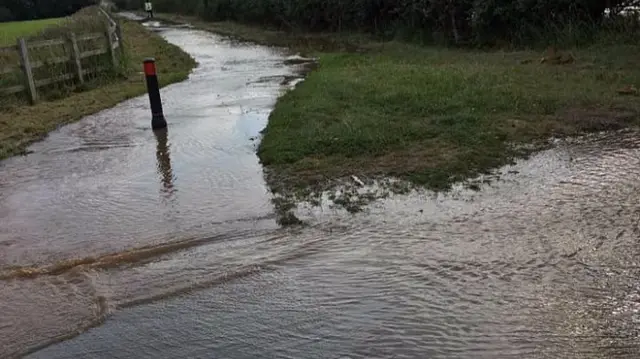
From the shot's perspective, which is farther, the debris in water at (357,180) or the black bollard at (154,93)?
the black bollard at (154,93)

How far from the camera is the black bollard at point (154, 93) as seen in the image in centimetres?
1000

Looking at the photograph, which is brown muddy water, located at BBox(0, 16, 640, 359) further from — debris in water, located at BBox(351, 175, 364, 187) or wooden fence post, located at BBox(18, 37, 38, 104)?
wooden fence post, located at BBox(18, 37, 38, 104)

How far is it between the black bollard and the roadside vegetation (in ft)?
5.89

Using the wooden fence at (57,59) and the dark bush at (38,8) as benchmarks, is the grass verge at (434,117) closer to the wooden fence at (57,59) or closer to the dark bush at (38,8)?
the wooden fence at (57,59)

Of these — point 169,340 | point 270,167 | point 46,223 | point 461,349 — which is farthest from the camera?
point 270,167

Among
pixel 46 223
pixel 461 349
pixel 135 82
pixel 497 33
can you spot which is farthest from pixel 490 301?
pixel 497 33

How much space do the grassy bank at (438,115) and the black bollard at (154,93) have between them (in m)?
1.78

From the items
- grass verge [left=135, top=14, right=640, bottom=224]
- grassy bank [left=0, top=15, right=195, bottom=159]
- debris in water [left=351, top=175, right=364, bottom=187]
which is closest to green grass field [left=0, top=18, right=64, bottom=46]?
grassy bank [left=0, top=15, right=195, bottom=159]

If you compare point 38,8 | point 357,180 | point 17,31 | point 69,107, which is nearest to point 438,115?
point 357,180

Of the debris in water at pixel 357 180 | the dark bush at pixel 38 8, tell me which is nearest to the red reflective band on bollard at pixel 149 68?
the debris in water at pixel 357 180

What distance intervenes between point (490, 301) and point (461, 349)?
Answer: 0.57 m

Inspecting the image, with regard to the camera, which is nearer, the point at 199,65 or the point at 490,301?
the point at 490,301

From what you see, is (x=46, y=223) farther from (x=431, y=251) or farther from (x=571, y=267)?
(x=571, y=267)

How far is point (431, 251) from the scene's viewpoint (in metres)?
5.10
